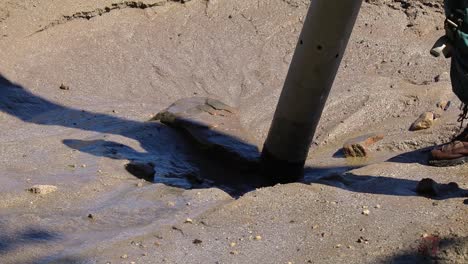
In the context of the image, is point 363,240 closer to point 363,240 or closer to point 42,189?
point 363,240

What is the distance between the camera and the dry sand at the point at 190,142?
4.07 meters

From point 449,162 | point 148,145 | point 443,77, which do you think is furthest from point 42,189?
point 443,77

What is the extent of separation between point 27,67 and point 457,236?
4.36 meters

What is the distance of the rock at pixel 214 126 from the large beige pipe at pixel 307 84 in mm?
221

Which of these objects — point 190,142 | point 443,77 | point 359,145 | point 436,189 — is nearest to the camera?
point 436,189

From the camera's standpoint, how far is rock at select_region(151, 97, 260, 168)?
19.4ft

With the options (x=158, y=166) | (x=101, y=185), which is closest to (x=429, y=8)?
(x=158, y=166)

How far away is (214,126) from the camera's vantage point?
6.18 meters

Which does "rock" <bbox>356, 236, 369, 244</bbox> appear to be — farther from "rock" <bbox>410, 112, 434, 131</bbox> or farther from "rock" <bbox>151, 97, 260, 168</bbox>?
"rock" <bbox>410, 112, 434, 131</bbox>

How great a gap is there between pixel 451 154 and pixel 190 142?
6.52ft

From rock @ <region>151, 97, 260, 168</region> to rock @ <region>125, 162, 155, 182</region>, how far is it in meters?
0.70

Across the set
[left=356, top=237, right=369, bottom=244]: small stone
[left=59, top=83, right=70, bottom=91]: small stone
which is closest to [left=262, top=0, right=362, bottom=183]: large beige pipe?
[left=356, top=237, right=369, bottom=244]: small stone

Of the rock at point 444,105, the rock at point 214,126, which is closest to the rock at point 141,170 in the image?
the rock at point 214,126

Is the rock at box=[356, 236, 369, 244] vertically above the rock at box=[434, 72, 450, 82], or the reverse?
the rock at box=[434, 72, 450, 82]
